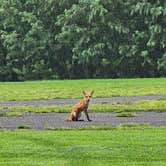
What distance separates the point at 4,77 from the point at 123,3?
12800mm

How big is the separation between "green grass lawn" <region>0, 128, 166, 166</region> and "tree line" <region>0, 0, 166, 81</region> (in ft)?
139

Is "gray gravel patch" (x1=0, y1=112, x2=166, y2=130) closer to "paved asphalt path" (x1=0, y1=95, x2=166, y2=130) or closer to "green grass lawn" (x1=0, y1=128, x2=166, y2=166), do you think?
"paved asphalt path" (x1=0, y1=95, x2=166, y2=130)

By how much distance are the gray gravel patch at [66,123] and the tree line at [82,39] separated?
35.3 meters

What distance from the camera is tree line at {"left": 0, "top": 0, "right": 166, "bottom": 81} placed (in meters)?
60.0

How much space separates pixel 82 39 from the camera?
6053 centimetres

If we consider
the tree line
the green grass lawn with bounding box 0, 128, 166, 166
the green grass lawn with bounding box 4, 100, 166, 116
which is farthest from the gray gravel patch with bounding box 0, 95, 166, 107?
the tree line

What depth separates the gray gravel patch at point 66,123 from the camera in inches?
782

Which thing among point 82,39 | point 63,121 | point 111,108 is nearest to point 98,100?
point 111,108

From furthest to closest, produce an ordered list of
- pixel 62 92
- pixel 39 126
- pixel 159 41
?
1. pixel 159 41
2. pixel 62 92
3. pixel 39 126

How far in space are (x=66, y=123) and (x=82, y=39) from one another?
133 ft

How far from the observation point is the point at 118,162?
39.7ft

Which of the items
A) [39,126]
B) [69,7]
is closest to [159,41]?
[69,7]

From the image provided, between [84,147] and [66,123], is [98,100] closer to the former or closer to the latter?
[66,123]

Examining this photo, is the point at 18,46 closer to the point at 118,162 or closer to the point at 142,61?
the point at 142,61
